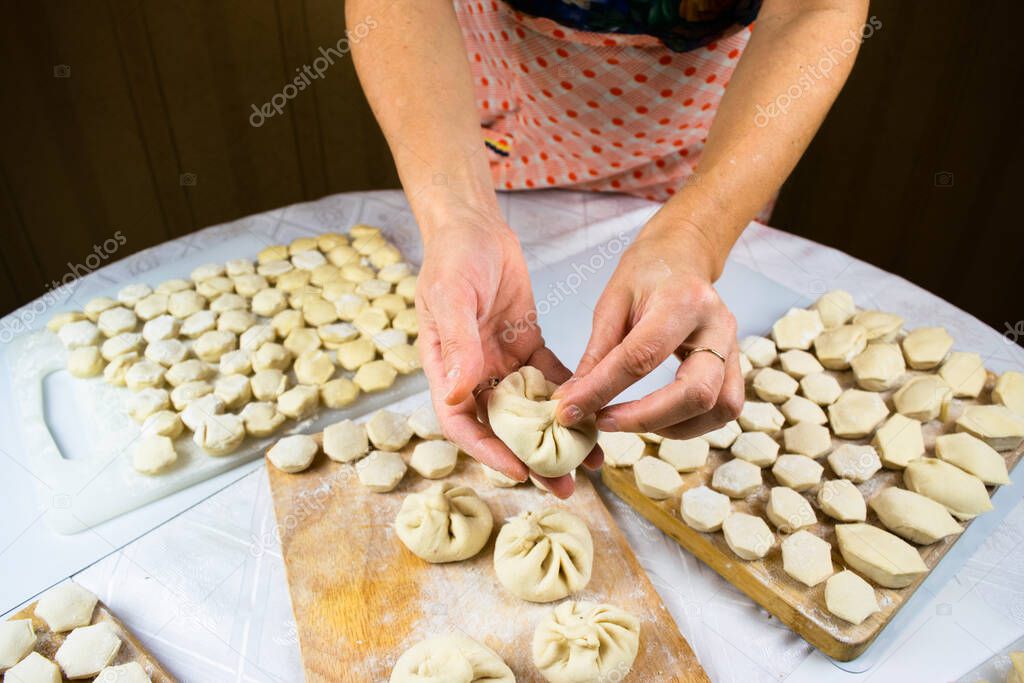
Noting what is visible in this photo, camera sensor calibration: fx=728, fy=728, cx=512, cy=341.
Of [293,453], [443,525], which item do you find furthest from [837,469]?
[293,453]

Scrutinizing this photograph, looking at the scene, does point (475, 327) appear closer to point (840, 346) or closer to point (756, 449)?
point (756, 449)

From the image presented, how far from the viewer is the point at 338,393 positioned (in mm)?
1784

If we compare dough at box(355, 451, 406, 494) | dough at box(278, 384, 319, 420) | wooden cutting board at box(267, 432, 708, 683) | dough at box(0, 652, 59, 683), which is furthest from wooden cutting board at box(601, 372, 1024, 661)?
dough at box(0, 652, 59, 683)

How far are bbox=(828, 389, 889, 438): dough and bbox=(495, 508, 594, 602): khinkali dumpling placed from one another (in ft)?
2.22

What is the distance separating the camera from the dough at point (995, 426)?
160 cm

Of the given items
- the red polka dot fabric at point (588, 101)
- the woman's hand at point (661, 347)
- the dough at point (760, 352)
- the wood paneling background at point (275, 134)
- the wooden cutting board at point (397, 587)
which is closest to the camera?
the woman's hand at point (661, 347)

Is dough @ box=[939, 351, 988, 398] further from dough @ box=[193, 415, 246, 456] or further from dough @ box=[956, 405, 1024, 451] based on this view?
dough @ box=[193, 415, 246, 456]

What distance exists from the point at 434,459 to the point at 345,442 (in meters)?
0.20

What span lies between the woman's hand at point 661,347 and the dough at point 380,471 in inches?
19.3

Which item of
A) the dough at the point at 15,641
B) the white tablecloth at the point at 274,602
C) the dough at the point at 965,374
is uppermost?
the dough at the point at 965,374

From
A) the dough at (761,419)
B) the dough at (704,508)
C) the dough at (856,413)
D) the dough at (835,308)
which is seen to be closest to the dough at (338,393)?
the dough at (704,508)

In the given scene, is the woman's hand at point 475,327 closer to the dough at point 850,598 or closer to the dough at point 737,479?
the dough at point 737,479

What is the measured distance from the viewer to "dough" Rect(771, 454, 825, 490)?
5.01 ft

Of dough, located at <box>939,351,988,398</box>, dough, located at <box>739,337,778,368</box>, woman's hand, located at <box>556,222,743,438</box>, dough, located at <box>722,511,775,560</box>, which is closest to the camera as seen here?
woman's hand, located at <box>556,222,743,438</box>
